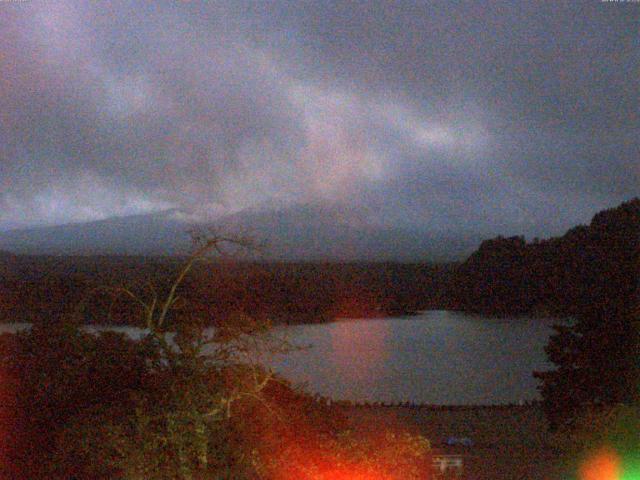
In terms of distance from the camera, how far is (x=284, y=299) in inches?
563

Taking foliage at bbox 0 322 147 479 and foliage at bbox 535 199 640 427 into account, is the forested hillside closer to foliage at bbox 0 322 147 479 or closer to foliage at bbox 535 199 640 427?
foliage at bbox 535 199 640 427

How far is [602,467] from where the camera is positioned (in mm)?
7168

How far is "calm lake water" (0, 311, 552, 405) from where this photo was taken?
15.8m

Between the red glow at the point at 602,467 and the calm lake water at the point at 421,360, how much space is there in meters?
6.37

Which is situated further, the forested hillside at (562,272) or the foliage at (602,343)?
the forested hillside at (562,272)

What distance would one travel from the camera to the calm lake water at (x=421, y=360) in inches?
622

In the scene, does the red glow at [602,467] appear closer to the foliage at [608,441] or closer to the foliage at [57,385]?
the foliage at [608,441]

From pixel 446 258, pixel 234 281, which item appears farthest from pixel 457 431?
pixel 446 258

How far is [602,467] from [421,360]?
38.8 feet

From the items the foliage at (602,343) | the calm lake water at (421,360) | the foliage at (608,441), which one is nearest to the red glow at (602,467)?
the foliage at (608,441)

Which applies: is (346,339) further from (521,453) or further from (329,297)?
(521,453)

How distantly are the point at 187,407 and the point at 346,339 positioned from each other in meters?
12.9

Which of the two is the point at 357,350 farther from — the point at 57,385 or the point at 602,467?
the point at 57,385

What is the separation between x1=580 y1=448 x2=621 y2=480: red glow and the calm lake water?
6.37m
